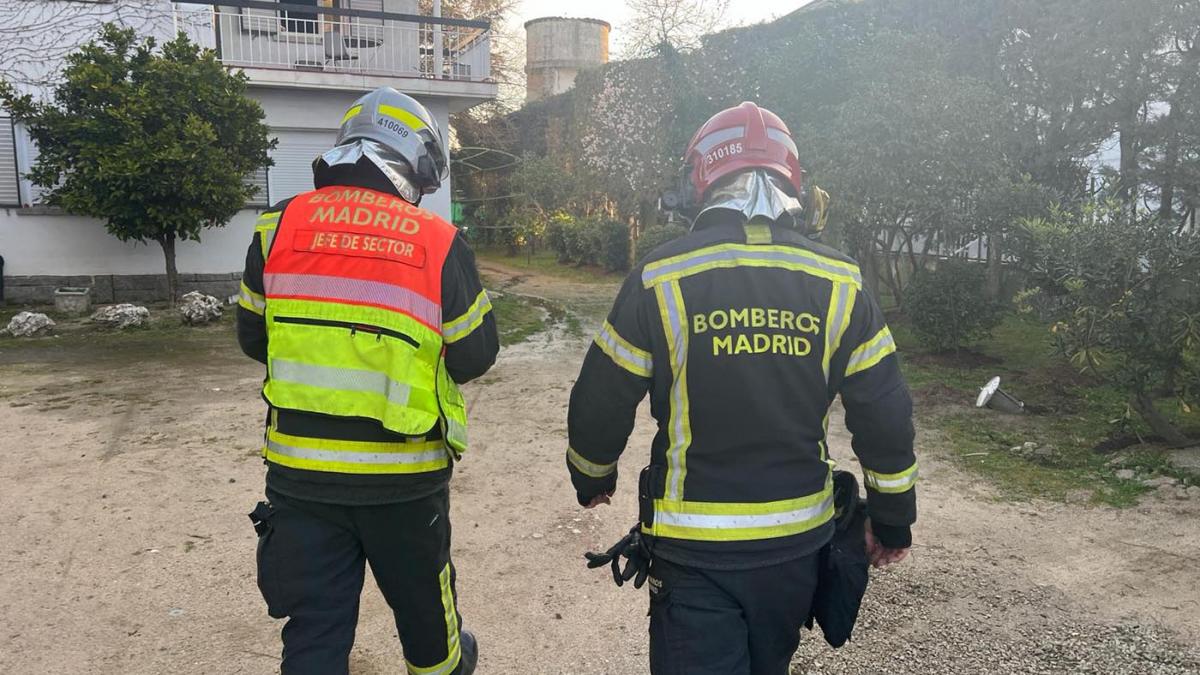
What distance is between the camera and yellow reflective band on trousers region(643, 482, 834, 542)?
2.09m

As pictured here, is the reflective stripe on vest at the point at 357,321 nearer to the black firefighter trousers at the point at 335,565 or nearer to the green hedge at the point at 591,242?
the black firefighter trousers at the point at 335,565

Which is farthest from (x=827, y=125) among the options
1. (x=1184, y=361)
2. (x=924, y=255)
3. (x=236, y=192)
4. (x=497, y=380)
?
(x=236, y=192)

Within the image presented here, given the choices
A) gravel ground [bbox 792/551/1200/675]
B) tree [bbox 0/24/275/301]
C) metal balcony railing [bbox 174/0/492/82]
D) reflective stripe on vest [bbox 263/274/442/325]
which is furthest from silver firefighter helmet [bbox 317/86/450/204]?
metal balcony railing [bbox 174/0/492/82]

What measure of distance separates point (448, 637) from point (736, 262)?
1.43m

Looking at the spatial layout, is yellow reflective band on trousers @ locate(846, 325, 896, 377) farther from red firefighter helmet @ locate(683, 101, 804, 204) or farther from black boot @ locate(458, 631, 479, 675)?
black boot @ locate(458, 631, 479, 675)

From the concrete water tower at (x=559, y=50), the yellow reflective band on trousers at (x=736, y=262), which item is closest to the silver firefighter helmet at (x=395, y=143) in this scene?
the yellow reflective band on trousers at (x=736, y=262)

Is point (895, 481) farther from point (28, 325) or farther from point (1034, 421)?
point (28, 325)

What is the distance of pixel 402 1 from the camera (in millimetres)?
15539

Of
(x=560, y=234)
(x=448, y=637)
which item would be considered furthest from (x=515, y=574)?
(x=560, y=234)

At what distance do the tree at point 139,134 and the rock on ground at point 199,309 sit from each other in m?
0.91

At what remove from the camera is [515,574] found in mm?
3980

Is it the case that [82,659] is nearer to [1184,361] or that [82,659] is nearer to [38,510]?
[38,510]

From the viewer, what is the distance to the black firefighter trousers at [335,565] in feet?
7.87

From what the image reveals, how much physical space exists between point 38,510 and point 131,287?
29.4 ft
